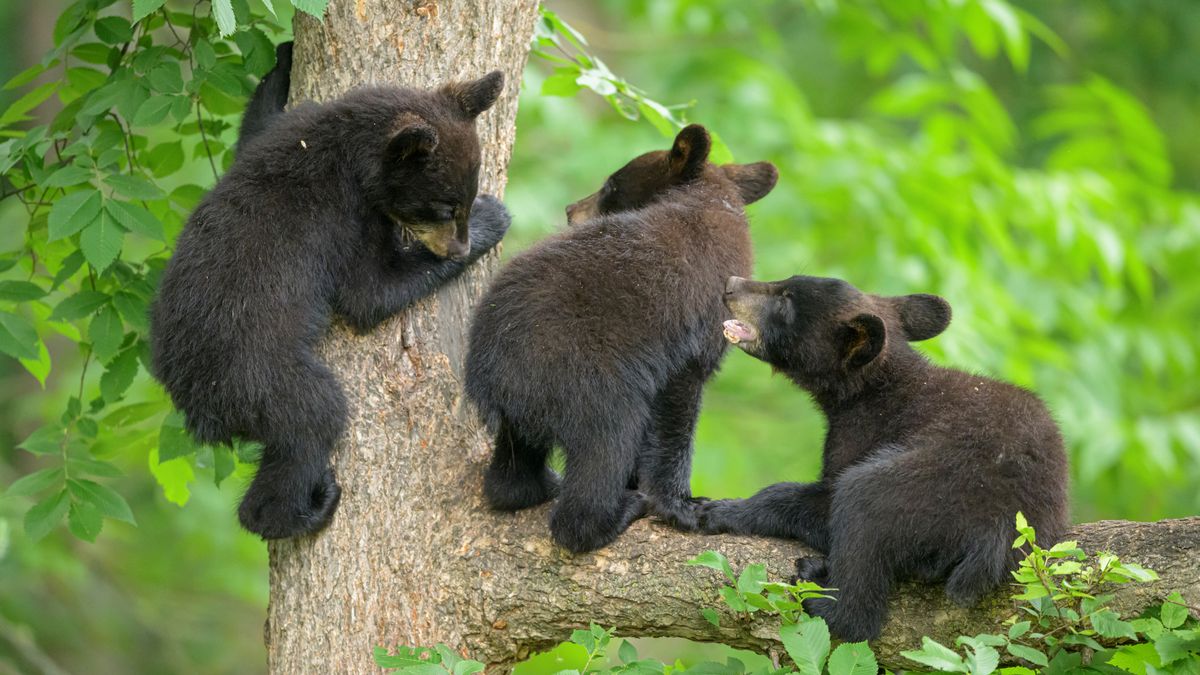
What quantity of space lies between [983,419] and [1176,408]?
8.56 meters

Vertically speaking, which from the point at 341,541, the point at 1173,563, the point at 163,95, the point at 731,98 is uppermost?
the point at 731,98

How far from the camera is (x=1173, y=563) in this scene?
343 centimetres

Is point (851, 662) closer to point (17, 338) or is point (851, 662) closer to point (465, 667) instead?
point (465, 667)

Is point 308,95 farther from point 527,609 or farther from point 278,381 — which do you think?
point 527,609

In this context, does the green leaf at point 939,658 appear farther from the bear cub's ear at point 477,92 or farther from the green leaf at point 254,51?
the green leaf at point 254,51

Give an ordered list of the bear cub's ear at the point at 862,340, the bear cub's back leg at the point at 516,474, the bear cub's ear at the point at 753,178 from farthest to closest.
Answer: the bear cub's ear at the point at 753,178, the bear cub's ear at the point at 862,340, the bear cub's back leg at the point at 516,474

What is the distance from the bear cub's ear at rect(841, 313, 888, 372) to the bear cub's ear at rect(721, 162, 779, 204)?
1.06 metres

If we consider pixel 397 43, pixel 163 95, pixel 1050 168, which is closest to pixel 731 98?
pixel 1050 168

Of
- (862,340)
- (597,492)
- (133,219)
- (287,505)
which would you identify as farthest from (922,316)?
(133,219)

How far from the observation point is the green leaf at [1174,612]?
314 cm

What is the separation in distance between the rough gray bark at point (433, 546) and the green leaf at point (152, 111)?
1.84 feet

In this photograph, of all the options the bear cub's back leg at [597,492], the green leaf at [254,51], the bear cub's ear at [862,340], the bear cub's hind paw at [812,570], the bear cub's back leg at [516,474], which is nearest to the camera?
the bear cub's hind paw at [812,570]

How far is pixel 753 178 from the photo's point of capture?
5383mm

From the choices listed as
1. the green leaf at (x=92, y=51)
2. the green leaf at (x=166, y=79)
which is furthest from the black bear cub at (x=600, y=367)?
the green leaf at (x=92, y=51)
